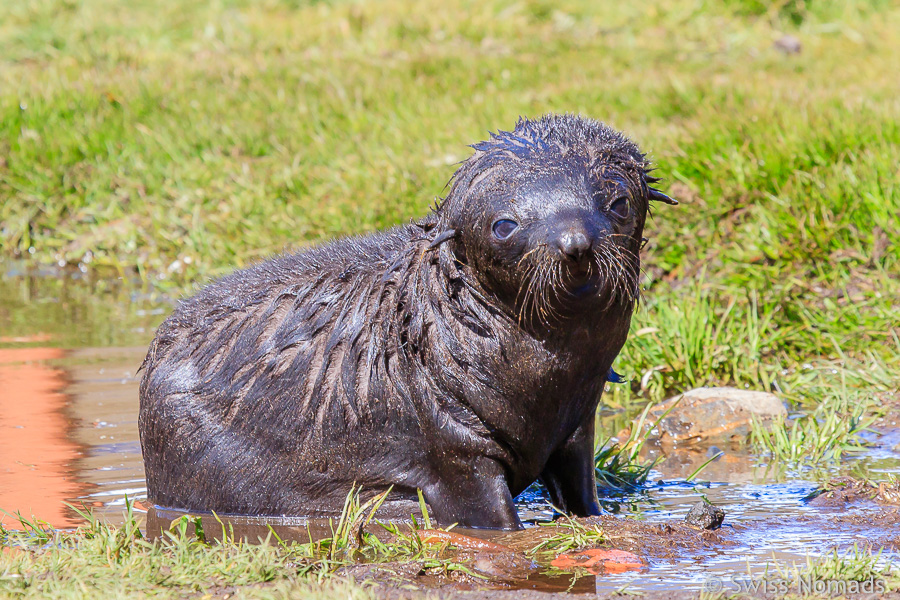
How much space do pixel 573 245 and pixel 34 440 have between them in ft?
10.1

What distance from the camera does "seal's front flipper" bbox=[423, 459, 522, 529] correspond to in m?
4.25

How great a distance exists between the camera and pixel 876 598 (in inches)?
138

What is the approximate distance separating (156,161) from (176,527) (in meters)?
5.36

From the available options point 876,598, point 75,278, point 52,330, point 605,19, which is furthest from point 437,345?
point 605,19

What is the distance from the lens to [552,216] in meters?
3.94

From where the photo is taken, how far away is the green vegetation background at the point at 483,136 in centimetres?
677

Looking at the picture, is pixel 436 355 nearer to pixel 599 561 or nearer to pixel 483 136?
pixel 599 561

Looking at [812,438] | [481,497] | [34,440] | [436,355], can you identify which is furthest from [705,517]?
[34,440]

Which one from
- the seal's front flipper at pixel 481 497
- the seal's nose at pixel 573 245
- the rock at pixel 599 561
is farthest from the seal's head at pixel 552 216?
the rock at pixel 599 561

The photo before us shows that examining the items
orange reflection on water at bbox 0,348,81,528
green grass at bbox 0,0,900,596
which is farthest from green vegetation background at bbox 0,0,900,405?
orange reflection on water at bbox 0,348,81,528

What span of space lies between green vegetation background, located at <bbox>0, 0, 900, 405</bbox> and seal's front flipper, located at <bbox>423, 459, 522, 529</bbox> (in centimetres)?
225

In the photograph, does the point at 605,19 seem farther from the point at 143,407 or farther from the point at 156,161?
the point at 143,407

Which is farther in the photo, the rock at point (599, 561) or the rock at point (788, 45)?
the rock at point (788, 45)

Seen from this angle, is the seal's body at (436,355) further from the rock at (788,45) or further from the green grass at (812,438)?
the rock at (788,45)
